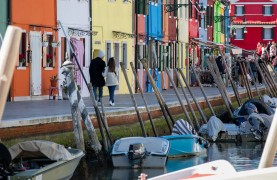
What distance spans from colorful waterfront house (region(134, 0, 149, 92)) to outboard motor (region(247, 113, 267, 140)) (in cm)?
1267

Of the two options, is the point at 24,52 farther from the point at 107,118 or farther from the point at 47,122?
the point at 47,122

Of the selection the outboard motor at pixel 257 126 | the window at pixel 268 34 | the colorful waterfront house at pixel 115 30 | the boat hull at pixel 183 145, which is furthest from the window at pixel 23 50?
the window at pixel 268 34

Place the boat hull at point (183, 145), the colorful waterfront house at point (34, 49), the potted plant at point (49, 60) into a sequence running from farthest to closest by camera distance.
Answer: the potted plant at point (49, 60), the colorful waterfront house at point (34, 49), the boat hull at point (183, 145)

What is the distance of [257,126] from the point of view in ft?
102

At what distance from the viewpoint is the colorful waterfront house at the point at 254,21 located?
11000 centimetres

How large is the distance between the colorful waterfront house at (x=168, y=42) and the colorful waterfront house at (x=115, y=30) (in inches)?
231

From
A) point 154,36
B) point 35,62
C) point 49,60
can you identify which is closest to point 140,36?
point 154,36

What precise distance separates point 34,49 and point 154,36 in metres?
15.5

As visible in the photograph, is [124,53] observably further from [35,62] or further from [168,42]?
[35,62]

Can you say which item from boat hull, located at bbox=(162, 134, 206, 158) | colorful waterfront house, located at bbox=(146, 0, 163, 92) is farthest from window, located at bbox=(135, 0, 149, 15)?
boat hull, located at bbox=(162, 134, 206, 158)

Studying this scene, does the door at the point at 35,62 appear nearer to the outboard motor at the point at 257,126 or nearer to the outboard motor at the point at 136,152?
the outboard motor at the point at 257,126

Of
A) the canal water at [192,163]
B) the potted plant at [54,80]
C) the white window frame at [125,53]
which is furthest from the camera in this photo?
the white window frame at [125,53]

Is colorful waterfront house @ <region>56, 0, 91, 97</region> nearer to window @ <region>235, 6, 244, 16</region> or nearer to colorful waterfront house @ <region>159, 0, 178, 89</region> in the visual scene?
colorful waterfront house @ <region>159, 0, 178, 89</region>

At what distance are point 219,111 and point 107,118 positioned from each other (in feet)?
43.9
